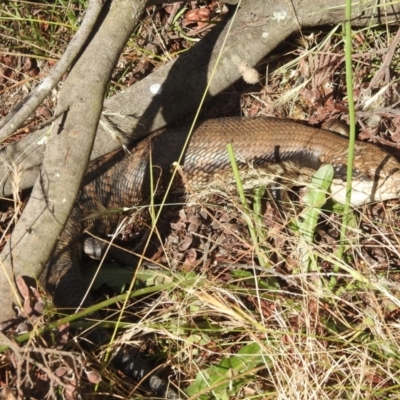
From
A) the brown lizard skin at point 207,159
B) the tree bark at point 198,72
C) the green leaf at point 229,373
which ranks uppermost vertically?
the tree bark at point 198,72

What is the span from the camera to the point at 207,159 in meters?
4.56

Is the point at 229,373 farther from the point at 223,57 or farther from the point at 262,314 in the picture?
the point at 223,57

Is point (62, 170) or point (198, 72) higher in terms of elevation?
point (62, 170)

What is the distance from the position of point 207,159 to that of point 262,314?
1.52 meters

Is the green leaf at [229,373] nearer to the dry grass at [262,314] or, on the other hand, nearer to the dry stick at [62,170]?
the dry grass at [262,314]

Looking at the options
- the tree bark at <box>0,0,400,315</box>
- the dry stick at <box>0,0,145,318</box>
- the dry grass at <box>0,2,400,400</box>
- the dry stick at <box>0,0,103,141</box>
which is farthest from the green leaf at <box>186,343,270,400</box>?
the tree bark at <box>0,0,400,315</box>

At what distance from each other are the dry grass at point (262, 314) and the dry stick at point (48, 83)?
1.57 ft

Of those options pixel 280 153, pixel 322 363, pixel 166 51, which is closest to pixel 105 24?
pixel 166 51

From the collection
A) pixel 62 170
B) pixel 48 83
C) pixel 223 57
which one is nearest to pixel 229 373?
pixel 62 170

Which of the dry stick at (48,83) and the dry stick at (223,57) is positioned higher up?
the dry stick at (48,83)

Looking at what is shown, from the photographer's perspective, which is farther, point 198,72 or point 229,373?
point 198,72

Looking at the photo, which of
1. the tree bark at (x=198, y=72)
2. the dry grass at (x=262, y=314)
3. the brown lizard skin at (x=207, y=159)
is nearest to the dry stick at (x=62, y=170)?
the dry grass at (x=262, y=314)

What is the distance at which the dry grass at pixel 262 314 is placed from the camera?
292cm

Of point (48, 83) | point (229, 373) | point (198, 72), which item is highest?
point (48, 83)
